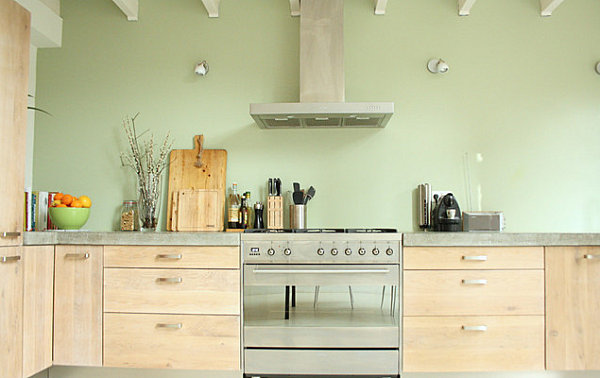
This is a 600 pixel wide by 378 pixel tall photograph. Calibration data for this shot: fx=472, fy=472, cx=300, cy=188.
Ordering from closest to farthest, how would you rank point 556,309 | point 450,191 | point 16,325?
point 16,325, point 556,309, point 450,191

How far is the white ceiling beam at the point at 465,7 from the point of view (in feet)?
10.0

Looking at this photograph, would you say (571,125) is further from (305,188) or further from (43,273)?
(43,273)

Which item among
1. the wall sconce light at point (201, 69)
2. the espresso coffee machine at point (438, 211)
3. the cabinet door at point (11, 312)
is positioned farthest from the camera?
the wall sconce light at point (201, 69)

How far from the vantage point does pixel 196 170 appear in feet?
10.3

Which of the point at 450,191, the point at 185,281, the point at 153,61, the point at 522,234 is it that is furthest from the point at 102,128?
the point at 522,234

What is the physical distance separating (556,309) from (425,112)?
1415 mm

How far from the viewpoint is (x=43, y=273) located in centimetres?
246

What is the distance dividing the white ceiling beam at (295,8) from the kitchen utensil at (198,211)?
51.1 inches

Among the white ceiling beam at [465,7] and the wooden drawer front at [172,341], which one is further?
the white ceiling beam at [465,7]

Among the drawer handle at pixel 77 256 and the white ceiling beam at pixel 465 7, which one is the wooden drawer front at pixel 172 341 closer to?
the drawer handle at pixel 77 256

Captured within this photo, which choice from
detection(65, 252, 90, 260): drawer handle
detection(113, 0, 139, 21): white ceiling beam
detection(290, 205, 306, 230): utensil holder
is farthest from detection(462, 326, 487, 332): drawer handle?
detection(113, 0, 139, 21): white ceiling beam

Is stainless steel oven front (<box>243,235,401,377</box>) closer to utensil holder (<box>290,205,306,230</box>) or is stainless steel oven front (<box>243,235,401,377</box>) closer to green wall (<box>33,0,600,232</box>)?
utensil holder (<box>290,205,306,230</box>)

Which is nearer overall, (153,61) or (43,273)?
(43,273)

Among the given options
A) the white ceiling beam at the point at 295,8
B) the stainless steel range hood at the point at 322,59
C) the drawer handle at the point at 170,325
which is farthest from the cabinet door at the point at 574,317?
the white ceiling beam at the point at 295,8
